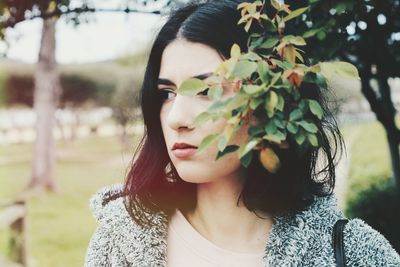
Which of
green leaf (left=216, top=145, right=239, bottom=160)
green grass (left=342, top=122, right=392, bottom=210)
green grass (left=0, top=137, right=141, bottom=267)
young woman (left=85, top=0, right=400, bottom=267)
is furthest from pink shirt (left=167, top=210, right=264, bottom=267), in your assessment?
green grass (left=342, top=122, right=392, bottom=210)

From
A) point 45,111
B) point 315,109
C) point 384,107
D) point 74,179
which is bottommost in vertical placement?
point 74,179

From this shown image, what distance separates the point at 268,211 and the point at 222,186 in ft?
0.50

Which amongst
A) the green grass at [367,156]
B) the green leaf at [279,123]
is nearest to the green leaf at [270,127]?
the green leaf at [279,123]

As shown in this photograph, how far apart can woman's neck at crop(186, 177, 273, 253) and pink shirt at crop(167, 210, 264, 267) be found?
0.02 metres

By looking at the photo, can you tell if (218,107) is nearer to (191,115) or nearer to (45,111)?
(191,115)

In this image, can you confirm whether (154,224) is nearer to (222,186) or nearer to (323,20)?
(222,186)

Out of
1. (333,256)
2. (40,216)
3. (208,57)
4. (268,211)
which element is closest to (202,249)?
(268,211)

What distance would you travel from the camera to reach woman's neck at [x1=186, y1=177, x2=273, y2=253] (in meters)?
1.40

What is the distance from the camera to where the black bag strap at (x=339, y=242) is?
4.36 ft

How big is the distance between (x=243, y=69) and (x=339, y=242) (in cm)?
68

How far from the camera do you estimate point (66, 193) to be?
1007 cm

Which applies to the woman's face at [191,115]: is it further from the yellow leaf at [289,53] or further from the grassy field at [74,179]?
the grassy field at [74,179]

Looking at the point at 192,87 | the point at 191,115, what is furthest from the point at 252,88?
the point at 191,115

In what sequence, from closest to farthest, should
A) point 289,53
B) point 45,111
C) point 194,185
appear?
point 289,53, point 194,185, point 45,111
